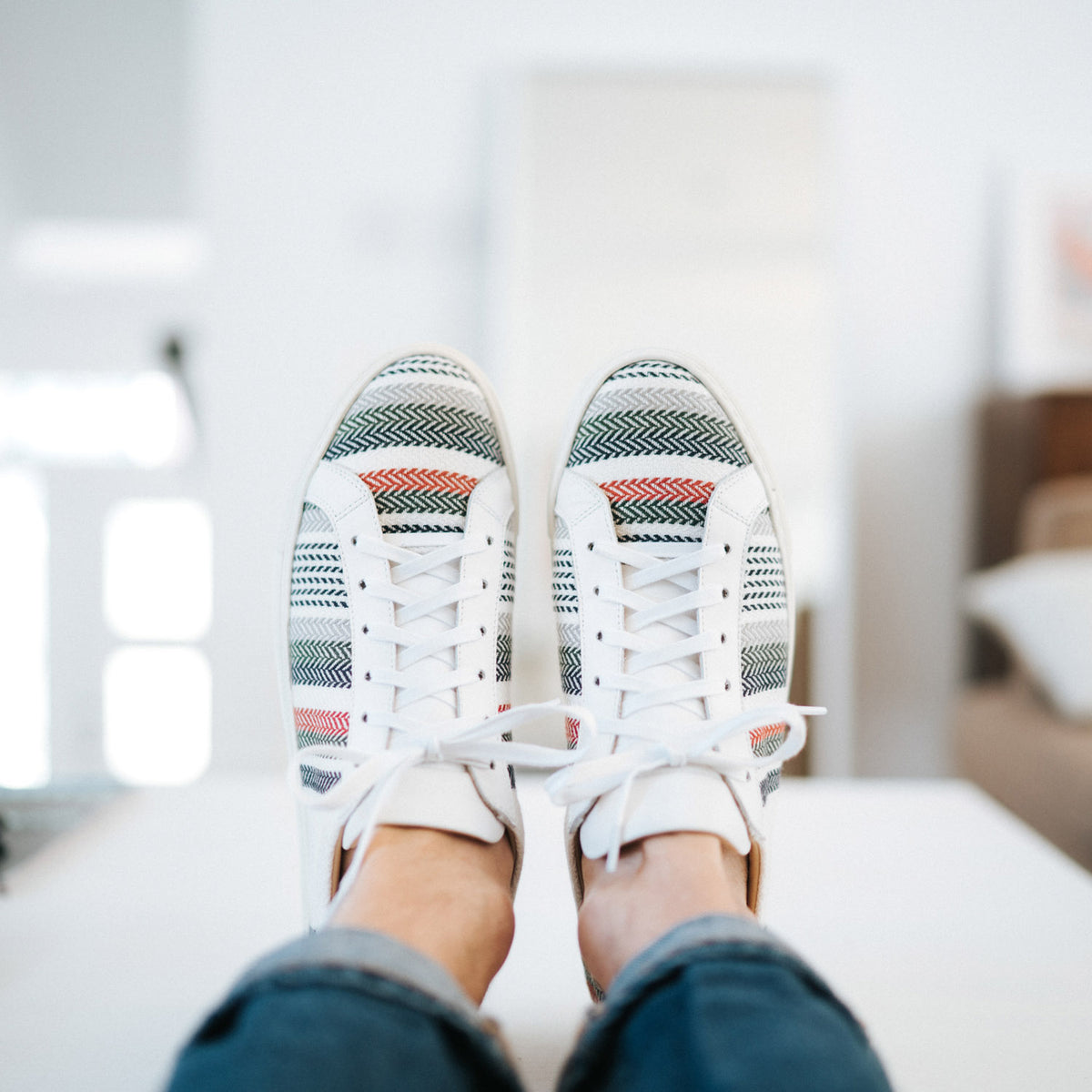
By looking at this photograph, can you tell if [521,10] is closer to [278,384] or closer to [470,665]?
[278,384]

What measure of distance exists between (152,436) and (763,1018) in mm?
1871

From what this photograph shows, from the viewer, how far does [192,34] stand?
5.29ft

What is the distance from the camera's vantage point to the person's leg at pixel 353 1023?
30 cm

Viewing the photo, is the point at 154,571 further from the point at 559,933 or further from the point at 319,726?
the point at 559,933

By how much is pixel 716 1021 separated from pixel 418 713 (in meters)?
0.31

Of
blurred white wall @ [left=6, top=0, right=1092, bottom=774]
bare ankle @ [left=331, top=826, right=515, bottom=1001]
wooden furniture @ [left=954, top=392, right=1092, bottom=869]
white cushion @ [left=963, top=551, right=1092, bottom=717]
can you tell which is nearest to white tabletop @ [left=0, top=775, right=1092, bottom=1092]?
bare ankle @ [left=331, top=826, right=515, bottom=1001]

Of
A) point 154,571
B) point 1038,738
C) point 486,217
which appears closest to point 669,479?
point 1038,738

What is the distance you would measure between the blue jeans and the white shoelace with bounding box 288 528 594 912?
128 mm

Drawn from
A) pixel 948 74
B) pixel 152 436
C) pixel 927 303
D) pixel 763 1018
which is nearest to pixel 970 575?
pixel 927 303

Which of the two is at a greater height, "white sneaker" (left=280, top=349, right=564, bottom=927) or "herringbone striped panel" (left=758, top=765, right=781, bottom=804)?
"white sneaker" (left=280, top=349, right=564, bottom=927)

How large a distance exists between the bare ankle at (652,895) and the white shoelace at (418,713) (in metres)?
0.07

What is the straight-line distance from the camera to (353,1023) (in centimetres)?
31

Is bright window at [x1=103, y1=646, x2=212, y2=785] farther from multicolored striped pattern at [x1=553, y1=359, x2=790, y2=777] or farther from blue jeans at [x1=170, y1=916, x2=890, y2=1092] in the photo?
blue jeans at [x1=170, y1=916, x2=890, y2=1092]

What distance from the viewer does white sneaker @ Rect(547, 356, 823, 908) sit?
58cm
